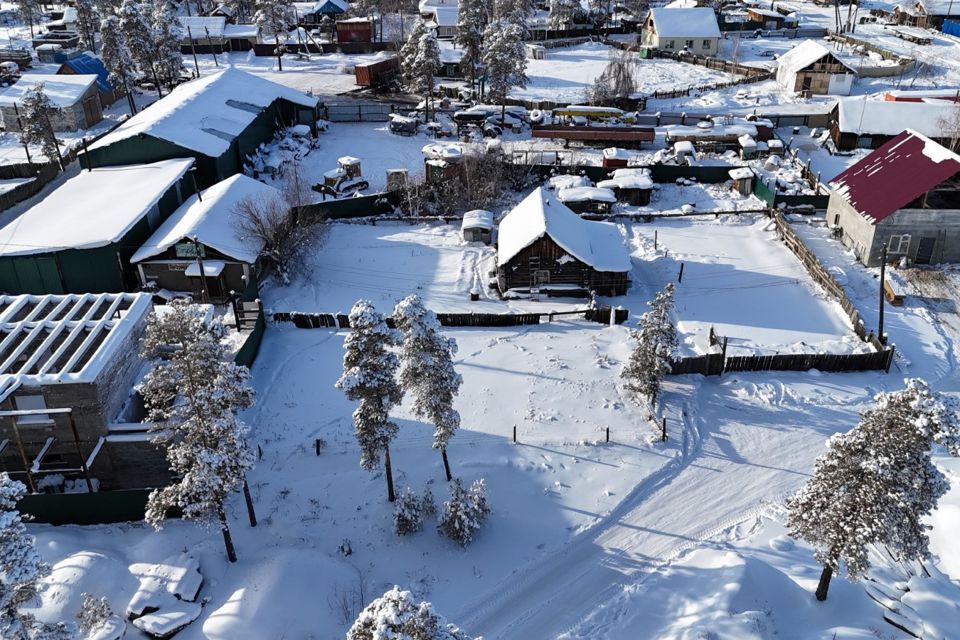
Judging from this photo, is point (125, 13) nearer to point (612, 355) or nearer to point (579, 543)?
point (612, 355)

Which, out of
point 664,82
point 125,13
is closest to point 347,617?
point 125,13

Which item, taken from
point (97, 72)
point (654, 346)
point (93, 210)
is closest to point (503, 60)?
point (93, 210)

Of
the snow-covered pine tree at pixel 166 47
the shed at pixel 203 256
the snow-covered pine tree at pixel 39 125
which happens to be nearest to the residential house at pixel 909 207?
the shed at pixel 203 256

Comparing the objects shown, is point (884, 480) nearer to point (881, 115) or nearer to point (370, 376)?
point (370, 376)

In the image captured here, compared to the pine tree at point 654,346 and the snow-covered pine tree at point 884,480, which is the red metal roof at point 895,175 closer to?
the pine tree at point 654,346

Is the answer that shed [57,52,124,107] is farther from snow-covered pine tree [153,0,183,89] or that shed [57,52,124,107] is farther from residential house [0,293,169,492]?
residential house [0,293,169,492]
